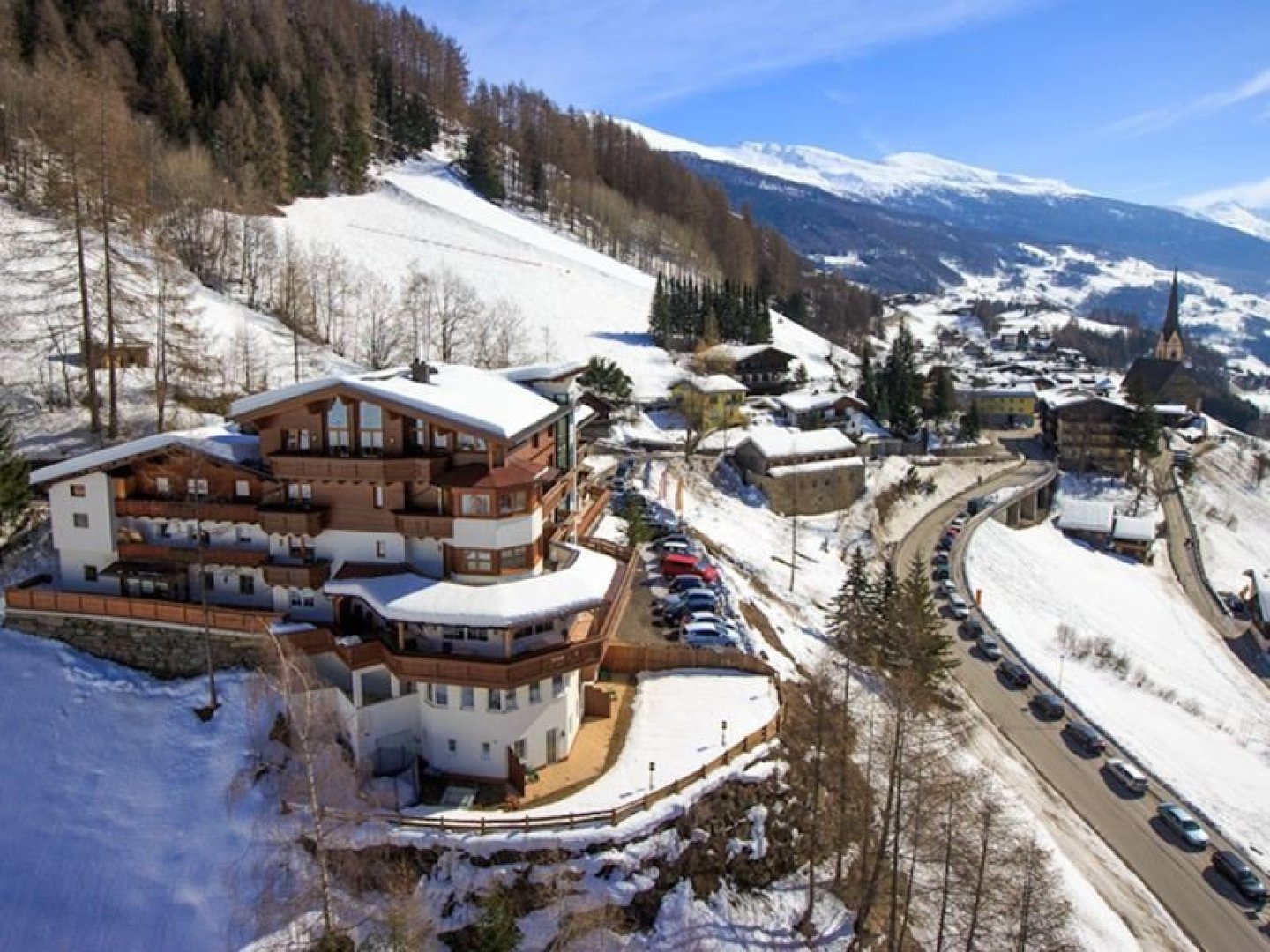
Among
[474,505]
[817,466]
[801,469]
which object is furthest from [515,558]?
[817,466]

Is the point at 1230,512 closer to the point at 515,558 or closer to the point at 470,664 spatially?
the point at 515,558

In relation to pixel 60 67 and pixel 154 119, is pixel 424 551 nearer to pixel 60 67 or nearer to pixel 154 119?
pixel 60 67

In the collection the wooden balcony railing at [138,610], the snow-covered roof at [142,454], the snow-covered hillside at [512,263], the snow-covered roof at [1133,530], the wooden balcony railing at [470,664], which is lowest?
the snow-covered roof at [1133,530]

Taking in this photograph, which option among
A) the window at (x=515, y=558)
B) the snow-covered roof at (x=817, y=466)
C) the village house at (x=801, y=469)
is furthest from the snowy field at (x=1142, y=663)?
the window at (x=515, y=558)

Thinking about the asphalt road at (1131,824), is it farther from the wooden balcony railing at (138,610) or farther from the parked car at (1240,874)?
the wooden balcony railing at (138,610)

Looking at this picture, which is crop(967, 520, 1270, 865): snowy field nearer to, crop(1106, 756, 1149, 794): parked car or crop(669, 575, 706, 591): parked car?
crop(1106, 756, 1149, 794): parked car

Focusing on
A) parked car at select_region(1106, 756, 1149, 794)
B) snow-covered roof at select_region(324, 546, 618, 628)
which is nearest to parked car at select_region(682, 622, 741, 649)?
snow-covered roof at select_region(324, 546, 618, 628)

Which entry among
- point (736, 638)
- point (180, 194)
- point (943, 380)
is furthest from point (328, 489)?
point (943, 380)
